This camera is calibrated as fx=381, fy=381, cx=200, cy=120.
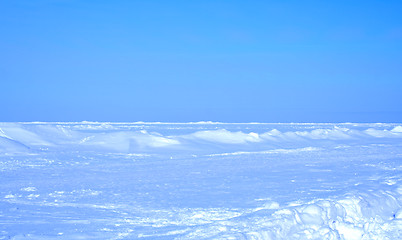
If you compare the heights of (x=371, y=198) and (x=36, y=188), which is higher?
(x=36, y=188)

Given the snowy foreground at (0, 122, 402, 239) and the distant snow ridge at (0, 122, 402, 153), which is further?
the distant snow ridge at (0, 122, 402, 153)

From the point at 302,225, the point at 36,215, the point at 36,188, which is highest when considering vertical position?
the point at 36,188

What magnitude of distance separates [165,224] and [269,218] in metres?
1.43

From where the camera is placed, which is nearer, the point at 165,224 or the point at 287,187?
the point at 165,224

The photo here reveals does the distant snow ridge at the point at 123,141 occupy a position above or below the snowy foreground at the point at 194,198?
above

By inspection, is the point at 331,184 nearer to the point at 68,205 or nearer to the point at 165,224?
the point at 165,224

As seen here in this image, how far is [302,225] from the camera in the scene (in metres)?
5.20

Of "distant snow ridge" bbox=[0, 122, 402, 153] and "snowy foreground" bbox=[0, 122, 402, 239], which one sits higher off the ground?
"distant snow ridge" bbox=[0, 122, 402, 153]

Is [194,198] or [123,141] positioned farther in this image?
[123,141]

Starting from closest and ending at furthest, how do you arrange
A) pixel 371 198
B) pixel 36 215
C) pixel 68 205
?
pixel 36 215
pixel 68 205
pixel 371 198

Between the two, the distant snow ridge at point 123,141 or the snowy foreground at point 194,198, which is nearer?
the snowy foreground at point 194,198

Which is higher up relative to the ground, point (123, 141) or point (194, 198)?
point (123, 141)

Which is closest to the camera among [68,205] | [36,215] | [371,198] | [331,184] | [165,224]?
[165,224]

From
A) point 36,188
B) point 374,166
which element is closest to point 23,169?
point 36,188
